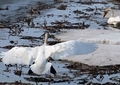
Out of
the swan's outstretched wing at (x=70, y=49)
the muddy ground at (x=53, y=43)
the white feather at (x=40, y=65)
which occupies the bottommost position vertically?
the muddy ground at (x=53, y=43)

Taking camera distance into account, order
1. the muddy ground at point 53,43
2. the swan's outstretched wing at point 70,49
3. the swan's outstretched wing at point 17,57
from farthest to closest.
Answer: the muddy ground at point 53,43 < the swan's outstretched wing at point 17,57 < the swan's outstretched wing at point 70,49

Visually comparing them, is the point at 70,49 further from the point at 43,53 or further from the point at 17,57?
the point at 17,57

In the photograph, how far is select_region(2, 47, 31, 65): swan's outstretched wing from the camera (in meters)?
8.91

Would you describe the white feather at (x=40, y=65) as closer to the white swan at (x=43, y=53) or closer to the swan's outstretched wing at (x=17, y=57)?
the white swan at (x=43, y=53)

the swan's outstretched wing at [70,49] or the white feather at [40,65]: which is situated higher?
the swan's outstretched wing at [70,49]

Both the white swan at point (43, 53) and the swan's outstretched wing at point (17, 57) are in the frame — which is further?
the swan's outstretched wing at point (17, 57)

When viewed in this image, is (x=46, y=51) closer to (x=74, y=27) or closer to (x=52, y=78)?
(x=52, y=78)

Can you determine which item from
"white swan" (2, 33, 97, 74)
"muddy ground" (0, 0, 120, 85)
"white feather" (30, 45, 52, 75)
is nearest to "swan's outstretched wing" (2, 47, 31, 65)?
"white swan" (2, 33, 97, 74)

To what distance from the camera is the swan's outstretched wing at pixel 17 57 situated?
8.91 metres

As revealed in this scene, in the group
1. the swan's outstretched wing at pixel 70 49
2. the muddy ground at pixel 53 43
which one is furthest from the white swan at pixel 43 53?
the muddy ground at pixel 53 43

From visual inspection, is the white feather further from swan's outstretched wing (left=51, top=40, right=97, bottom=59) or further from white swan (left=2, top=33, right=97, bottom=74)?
swan's outstretched wing (left=51, top=40, right=97, bottom=59)

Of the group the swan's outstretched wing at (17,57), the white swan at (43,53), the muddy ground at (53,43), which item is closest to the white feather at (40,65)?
the white swan at (43,53)

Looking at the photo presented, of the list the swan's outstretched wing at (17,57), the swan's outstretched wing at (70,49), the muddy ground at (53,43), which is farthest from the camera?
the muddy ground at (53,43)

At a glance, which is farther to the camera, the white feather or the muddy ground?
the muddy ground
